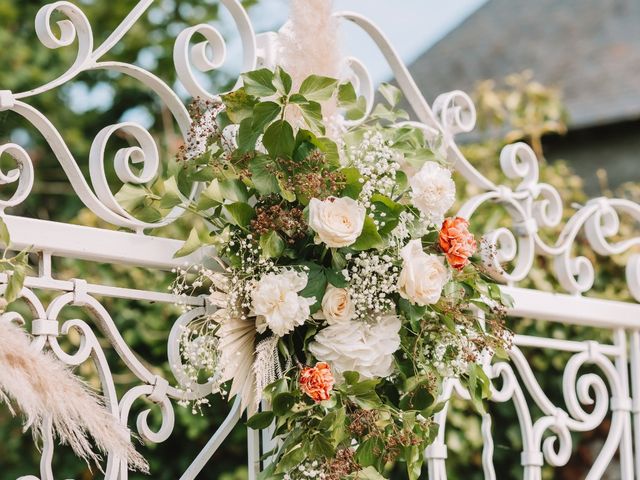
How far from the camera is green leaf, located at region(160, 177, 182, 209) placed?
1.84 m

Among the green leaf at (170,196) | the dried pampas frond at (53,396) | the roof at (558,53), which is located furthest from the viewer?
the roof at (558,53)

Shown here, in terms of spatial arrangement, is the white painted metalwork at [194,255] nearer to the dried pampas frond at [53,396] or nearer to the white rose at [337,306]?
the dried pampas frond at [53,396]

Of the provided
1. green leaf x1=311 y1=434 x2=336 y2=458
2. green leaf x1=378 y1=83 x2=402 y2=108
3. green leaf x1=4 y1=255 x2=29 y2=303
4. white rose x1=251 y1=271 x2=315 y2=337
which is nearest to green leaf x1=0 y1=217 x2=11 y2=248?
green leaf x1=4 y1=255 x2=29 y2=303

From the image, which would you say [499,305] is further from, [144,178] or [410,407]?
[144,178]

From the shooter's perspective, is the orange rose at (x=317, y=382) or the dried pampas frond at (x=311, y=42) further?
the dried pampas frond at (x=311, y=42)

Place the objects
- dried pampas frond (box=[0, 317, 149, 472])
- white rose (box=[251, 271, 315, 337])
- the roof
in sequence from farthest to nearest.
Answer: the roof
white rose (box=[251, 271, 315, 337])
dried pampas frond (box=[0, 317, 149, 472])

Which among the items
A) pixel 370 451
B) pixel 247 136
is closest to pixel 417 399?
pixel 370 451

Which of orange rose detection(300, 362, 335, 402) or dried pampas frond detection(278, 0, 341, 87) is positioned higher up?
dried pampas frond detection(278, 0, 341, 87)

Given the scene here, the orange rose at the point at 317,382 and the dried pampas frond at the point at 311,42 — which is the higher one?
the dried pampas frond at the point at 311,42

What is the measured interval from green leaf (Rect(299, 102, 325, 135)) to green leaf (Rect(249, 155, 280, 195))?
0.34 ft

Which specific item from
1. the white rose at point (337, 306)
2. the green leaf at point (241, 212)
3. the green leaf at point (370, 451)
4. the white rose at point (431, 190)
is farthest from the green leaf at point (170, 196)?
the green leaf at point (370, 451)

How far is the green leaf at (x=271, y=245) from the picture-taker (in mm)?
1765

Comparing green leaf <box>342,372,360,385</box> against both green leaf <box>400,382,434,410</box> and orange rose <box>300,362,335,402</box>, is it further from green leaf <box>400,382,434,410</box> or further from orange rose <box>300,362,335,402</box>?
green leaf <box>400,382,434,410</box>

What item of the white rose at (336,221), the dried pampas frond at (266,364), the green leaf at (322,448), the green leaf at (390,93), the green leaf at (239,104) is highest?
the green leaf at (390,93)
